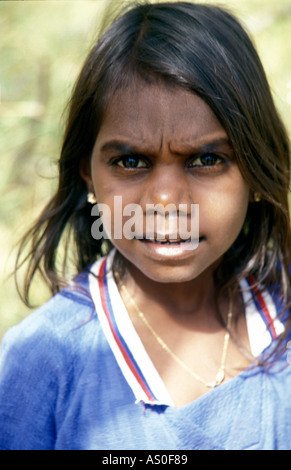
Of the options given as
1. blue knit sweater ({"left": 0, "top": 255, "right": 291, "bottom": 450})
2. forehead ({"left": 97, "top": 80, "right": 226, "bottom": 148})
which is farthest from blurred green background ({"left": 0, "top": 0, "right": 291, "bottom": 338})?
forehead ({"left": 97, "top": 80, "right": 226, "bottom": 148})

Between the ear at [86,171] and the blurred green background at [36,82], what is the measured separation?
1254 millimetres

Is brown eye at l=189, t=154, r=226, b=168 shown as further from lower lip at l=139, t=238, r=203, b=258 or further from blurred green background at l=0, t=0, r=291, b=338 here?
blurred green background at l=0, t=0, r=291, b=338

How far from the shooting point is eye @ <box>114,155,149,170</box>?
1.19 m

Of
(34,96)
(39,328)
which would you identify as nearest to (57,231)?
(39,328)

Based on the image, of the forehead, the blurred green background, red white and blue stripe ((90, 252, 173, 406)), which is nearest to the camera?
the forehead

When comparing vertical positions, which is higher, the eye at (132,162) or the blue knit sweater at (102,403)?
the eye at (132,162)

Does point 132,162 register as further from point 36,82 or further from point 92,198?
point 36,82

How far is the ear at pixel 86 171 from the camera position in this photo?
136 centimetres

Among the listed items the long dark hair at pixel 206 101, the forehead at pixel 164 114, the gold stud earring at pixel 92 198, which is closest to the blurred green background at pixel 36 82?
the long dark hair at pixel 206 101

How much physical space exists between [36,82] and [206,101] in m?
1.72

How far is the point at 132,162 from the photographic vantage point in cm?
120

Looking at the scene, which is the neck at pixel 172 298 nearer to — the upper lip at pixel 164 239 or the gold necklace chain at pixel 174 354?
the gold necklace chain at pixel 174 354

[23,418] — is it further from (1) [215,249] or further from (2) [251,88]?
(2) [251,88]

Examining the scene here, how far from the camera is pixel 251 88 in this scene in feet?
4.02
